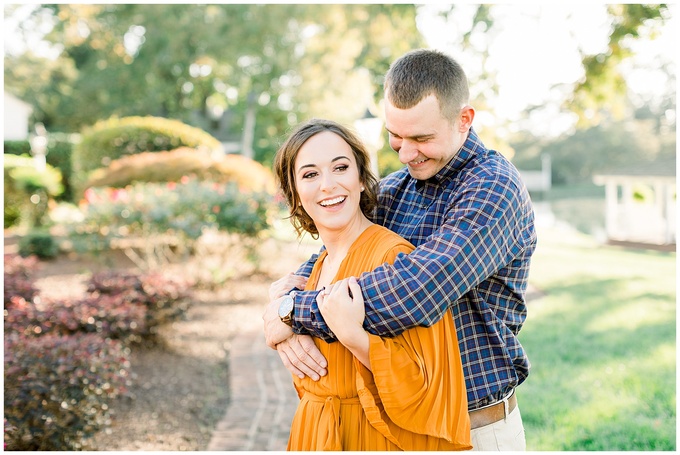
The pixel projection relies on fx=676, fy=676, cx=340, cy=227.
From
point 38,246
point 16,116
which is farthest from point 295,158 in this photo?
point 16,116

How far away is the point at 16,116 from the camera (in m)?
32.4

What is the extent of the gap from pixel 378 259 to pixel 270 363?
14.5 ft

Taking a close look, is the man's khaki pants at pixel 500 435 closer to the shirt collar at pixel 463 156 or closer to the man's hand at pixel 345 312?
the man's hand at pixel 345 312

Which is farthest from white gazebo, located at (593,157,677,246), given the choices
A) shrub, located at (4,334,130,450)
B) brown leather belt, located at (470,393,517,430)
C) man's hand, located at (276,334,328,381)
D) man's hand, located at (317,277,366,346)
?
man's hand, located at (317,277,366,346)

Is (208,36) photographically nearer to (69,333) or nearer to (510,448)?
(69,333)

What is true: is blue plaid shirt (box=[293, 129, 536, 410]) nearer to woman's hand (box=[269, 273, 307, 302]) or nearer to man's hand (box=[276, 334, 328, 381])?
man's hand (box=[276, 334, 328, 381])

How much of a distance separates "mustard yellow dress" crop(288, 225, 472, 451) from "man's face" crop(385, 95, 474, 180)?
260mm

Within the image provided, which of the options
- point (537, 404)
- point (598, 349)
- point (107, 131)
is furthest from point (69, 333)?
point (107, 131)

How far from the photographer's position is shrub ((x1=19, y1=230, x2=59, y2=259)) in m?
11.8

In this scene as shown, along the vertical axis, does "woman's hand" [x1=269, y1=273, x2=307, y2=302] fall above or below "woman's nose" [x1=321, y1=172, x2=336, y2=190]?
below

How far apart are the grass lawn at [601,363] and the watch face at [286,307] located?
2.90 meters

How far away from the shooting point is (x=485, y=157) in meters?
2.19

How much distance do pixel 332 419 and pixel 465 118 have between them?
1.06 meters

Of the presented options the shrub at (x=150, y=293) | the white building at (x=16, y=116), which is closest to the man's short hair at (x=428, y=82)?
the shrub at (x=150, y=293)
